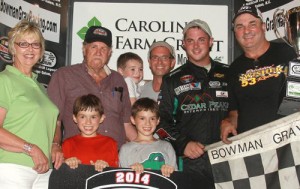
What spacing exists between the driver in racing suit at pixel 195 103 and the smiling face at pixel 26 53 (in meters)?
1.22

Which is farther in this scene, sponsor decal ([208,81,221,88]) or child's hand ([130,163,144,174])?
sponsor decal ([208,81,221,88])

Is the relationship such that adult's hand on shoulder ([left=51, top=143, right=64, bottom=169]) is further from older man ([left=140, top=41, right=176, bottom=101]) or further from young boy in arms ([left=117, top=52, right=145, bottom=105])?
young boy in arms ([left=117, top=52, right=145, bottom=105])

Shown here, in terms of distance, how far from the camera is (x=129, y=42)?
5699 mm

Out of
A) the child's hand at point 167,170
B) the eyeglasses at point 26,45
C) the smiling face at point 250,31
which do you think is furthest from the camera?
the smiling face at point 250,31

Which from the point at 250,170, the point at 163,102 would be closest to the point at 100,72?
the point at 163,102

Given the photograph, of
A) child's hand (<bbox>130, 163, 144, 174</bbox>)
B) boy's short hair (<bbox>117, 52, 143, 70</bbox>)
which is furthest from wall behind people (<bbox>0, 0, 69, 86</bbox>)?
child's hand (<bbox>130, 163, 144, 174</bbox>)

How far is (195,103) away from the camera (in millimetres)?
3934

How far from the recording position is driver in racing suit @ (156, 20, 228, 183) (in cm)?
385

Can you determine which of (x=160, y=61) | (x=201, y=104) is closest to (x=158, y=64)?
(x=160, y=61)

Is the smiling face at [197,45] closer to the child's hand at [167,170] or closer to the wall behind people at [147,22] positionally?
the child's hand at [167,170]

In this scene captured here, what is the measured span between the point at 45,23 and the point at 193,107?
92.3 inches

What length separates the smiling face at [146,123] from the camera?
3.69 meters

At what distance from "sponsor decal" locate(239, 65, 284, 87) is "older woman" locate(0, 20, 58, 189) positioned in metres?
1.48

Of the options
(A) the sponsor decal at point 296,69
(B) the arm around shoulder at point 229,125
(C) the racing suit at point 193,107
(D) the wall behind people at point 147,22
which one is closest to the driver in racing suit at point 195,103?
(C) the racing suit at point 193,107
